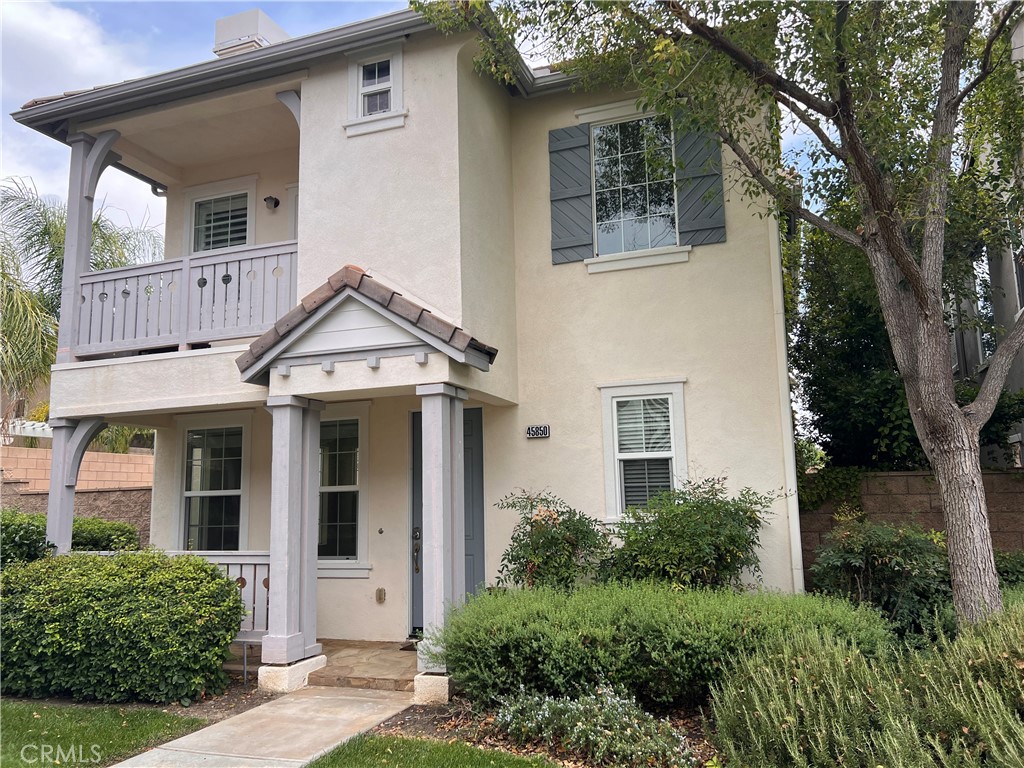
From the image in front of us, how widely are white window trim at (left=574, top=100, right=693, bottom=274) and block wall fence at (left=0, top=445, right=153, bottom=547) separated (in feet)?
28.1

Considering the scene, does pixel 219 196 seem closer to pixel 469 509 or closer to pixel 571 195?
pixel 571 195

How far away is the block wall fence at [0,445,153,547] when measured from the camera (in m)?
→ 13.4

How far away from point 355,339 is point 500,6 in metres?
3.42

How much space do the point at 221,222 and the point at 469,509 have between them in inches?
220

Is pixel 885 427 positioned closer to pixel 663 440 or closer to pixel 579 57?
pixel 663 440

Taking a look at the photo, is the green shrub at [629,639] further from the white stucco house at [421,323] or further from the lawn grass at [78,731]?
the lawn grass at [78,731]

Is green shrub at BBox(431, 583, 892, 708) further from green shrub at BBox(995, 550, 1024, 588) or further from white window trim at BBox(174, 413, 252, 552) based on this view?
white window trim at BBox(174, 413, 252, 552)

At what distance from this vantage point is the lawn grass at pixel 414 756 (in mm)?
5242

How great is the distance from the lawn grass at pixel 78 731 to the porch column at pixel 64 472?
7.51 ft

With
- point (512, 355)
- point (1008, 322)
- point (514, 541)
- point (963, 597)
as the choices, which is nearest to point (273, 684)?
point (514, 541)

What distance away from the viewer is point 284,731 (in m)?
6.15

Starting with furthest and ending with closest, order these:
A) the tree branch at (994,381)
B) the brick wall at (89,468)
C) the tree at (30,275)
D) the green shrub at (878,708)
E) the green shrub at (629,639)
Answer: the tree at (30,275) → the brick wall at (89,468) → the tree branch at (994,381) → the green shrub at (629,639) → the green shrub at (878,708)

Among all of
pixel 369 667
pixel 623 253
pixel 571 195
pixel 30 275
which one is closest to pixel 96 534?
pixel 369 667

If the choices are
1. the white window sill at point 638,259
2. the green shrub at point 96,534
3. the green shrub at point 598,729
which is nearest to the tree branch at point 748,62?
the white window sill at point 638,259
